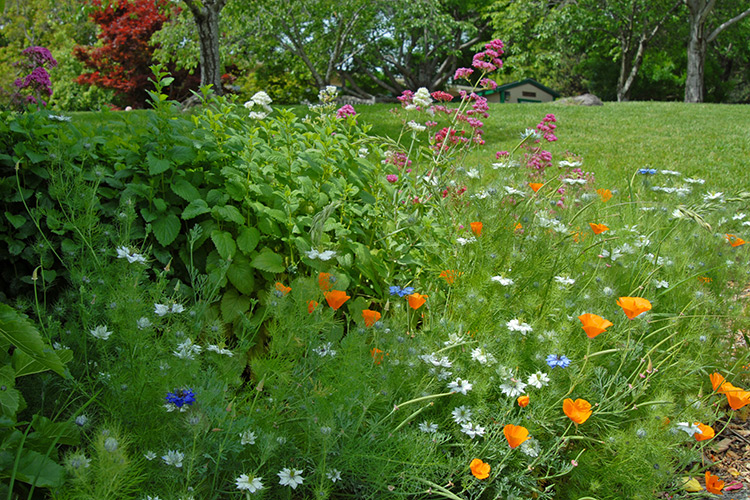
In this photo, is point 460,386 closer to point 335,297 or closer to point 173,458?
point 335,297

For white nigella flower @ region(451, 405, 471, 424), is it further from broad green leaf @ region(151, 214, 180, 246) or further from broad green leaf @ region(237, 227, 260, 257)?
broad green leaf @ region(151, 214, 180, 246)

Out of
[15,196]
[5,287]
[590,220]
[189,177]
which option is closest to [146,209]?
[189,177]

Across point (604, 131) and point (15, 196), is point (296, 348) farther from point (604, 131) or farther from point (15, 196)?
point (604, 131)

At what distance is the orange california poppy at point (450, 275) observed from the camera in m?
2.48

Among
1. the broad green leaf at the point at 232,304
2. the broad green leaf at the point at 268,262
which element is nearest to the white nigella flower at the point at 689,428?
the broad green leaf at the point at 268,262

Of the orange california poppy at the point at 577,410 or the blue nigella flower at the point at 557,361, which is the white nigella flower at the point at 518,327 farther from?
the orange california poppy at the point at 577,410

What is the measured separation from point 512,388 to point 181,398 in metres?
1.07

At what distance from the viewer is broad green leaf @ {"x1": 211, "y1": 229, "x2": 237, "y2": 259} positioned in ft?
7.76

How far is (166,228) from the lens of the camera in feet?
8.06

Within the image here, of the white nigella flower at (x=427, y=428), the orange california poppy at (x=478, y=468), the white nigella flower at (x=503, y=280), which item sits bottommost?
the orange california poppy at (x=478, y=468)

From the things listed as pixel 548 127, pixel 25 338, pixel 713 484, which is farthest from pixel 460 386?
pixel 548 127

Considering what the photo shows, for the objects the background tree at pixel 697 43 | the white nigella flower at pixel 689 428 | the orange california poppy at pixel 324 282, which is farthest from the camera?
the background tree at pixel 697 43

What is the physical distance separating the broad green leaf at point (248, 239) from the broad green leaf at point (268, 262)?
52 mm

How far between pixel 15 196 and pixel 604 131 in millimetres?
9944
